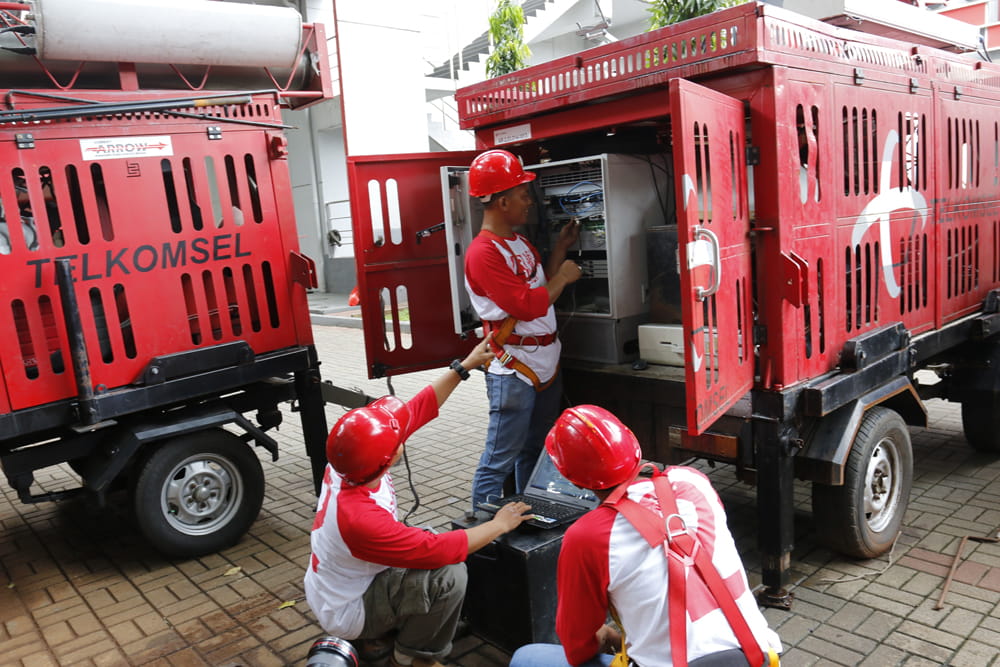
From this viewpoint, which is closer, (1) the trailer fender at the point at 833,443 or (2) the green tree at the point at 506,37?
(1) the trailer fender at the point at 833,443

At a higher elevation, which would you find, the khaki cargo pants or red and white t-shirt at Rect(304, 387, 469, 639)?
red and white t-shirt at Rect(304, 387, 469, 639)

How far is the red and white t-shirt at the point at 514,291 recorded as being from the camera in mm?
3721

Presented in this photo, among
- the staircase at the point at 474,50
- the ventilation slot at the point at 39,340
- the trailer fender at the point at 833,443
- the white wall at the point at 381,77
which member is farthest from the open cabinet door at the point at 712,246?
the staircase at the point at 474,50

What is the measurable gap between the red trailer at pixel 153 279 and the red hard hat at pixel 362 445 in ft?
6.52

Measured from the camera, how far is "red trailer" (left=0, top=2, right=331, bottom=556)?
12.4 feet

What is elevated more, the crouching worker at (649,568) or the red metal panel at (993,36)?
the red metal panel at (993,36)

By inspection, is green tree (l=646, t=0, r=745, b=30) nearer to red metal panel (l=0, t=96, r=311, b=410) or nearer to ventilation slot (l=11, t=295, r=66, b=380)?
red metal panel (l=0, t=96, r=311, b=410)

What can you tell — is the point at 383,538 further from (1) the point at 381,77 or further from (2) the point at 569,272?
(1) the point at 381,77

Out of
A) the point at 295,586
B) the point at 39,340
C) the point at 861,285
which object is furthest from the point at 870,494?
the point at 39,340

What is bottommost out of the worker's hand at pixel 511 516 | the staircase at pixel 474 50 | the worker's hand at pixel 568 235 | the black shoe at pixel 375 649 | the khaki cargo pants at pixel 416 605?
the black shoe at pixel 375 649

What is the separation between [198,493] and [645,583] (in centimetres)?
329

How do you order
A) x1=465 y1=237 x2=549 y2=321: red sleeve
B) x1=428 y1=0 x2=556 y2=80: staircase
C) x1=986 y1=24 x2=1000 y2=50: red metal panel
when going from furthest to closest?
x1=428 y1=0 x2=556 y2=80: staircase < x1=986 y1=24 x2=1000 y2=50: red metal panel < x1=465 y1=237 x2=549 y2=321: red sleeve

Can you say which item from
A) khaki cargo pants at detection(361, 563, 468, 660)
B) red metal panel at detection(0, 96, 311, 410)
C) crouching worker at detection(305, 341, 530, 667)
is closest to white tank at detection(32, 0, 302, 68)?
red metal panel at detection(0, 96, 311, 410)

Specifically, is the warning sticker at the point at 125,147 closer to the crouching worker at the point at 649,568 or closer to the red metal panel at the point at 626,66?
the red metal panel at the point at 626,66
